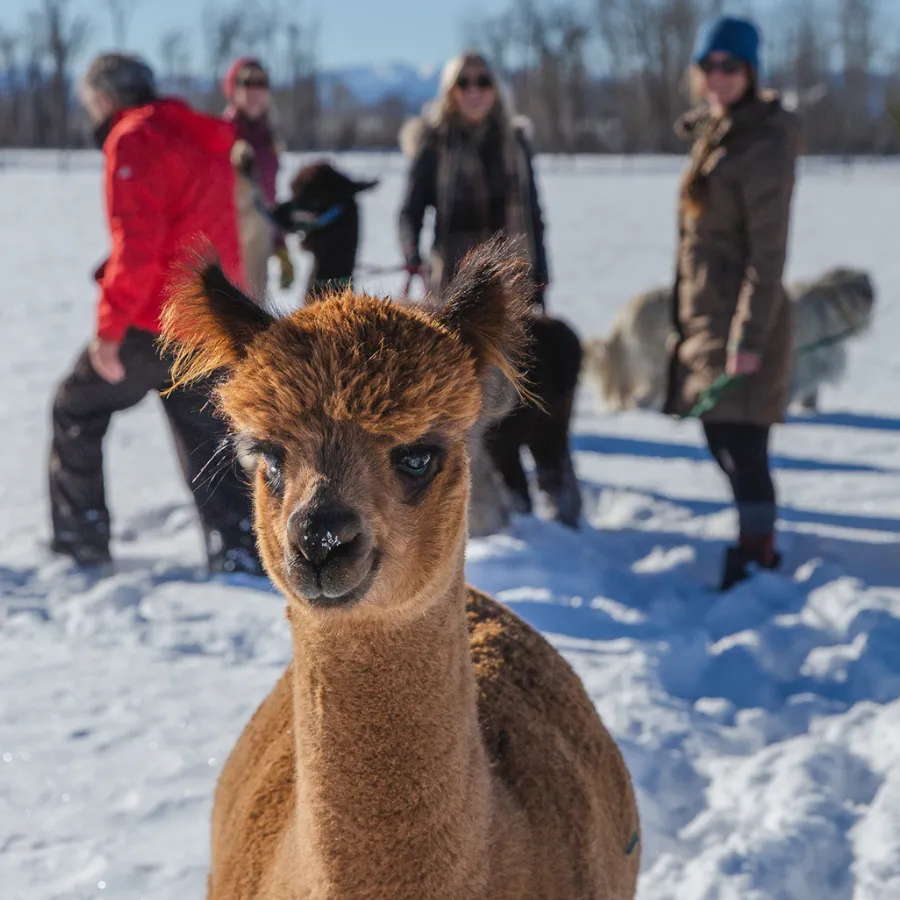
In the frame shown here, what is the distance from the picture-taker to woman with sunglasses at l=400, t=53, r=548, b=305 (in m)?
4.91

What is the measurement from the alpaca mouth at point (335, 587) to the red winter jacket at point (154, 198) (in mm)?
2715

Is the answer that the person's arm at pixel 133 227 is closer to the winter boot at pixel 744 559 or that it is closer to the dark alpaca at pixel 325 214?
the dark alpaca at pixel 325 214

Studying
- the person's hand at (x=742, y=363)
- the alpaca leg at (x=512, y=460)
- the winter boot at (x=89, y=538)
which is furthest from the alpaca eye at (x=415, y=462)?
the winter boot at (x=89, y=538)

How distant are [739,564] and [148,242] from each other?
2800 millimetres

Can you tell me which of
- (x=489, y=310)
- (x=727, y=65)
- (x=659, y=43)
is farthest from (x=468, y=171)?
(x=659, y=43)

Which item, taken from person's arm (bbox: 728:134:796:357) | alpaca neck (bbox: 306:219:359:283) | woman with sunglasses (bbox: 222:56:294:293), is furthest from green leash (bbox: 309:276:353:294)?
woman with sunglasses (bbox: 222:56:294:293)

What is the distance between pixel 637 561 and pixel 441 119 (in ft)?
7.42

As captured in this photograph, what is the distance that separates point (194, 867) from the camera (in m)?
2.73

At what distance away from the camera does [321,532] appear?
1508 mm

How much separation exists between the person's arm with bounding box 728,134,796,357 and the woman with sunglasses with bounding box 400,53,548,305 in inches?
39.2

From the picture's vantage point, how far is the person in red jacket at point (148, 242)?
4102 millimetres

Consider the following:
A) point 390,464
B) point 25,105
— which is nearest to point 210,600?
point 390,464

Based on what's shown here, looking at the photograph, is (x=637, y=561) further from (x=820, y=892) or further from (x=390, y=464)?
(x=390, y=464)

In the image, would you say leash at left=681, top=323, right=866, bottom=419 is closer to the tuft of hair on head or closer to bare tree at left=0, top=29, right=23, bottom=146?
the tuft of hair on head
